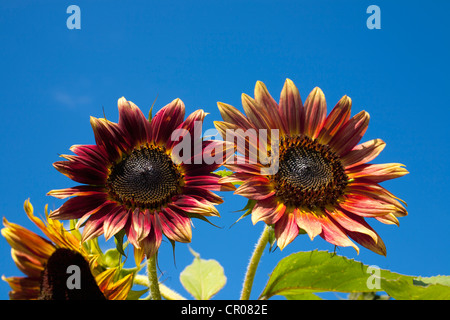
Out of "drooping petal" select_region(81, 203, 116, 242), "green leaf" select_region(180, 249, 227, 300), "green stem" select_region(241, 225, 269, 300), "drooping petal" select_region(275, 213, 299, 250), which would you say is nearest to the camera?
"drooping petal" select_region(275, 213, 299, 250)

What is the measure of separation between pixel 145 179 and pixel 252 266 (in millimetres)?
652

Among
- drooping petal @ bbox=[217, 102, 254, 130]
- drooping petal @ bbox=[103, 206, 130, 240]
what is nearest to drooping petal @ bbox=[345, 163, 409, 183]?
drooping petal @ bbox=[217, 102, 254, 130]

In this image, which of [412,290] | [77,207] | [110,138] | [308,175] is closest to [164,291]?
[77,207]

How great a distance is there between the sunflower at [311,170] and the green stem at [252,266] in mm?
242

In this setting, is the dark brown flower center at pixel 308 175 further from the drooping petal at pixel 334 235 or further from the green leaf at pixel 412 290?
the green leaf at pixel 412 290

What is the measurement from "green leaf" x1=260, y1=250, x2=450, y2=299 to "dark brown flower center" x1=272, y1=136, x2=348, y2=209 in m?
0.25

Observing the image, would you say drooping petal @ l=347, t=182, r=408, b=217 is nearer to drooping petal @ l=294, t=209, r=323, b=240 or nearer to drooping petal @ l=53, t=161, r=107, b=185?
drooping petal @ l=294, t=209, r=323, b=240

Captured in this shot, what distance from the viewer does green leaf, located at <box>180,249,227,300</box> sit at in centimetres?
282

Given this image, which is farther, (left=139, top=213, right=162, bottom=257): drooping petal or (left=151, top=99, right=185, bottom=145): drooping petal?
(left=151, top=99, right=185, bottom=145): drooping petal

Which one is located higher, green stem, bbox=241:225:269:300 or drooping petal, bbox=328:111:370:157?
drooping petal, bbox=328:111:370:157

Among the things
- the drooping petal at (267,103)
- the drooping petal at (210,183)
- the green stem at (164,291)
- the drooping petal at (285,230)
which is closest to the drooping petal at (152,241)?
the drooping petal at (210,183)

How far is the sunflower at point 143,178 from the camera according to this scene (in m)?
2.01

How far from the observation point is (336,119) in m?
2.38

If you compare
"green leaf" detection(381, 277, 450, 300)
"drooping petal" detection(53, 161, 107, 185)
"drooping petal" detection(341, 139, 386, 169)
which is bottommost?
"green leaf" detection(381, 277, 450, 300)
